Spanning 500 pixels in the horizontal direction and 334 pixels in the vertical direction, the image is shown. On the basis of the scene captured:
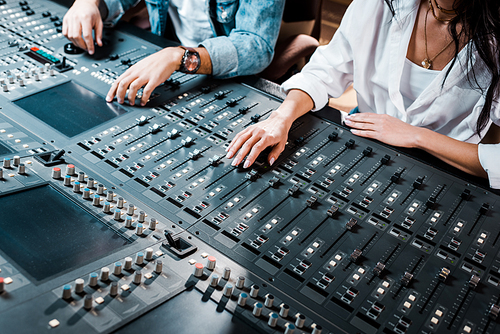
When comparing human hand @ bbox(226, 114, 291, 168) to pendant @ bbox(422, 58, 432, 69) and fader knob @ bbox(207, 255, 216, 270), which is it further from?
pendant @ bbox(422, 58, 432, 69)

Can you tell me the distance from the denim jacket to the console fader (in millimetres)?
246

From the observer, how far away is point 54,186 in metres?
1.20

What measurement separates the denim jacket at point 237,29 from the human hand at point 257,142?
0.49 m

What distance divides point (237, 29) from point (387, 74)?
0.78 m

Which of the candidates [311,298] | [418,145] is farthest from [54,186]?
[418,145]

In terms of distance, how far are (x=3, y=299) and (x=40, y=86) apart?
1022 mm

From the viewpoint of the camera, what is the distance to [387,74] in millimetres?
1826

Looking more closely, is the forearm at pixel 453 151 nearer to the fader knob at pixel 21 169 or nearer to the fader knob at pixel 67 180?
the fader knob at pixel 67 180

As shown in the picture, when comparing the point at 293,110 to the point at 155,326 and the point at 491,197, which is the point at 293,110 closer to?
the point at 491,197

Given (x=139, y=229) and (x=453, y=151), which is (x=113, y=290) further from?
(x=453, y=151)

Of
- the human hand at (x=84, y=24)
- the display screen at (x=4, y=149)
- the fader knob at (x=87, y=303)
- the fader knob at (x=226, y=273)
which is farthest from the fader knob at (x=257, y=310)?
the human hand at (x=84, y=24)

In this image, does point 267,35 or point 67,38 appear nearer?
point 67,38

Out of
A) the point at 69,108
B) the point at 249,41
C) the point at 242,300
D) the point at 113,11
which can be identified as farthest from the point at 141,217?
the point at 113,11

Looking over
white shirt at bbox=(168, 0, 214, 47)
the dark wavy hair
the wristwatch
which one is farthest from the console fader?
white shirt at bbox=(168, 0, 214, 47)
